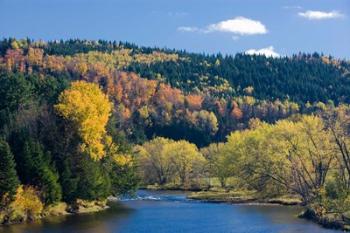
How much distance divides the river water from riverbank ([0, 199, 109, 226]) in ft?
6.79

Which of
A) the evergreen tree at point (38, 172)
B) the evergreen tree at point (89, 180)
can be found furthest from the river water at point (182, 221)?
the evergreen tree at point (38, 172)

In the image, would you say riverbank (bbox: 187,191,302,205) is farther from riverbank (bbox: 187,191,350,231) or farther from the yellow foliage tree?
the yellow foliage tree

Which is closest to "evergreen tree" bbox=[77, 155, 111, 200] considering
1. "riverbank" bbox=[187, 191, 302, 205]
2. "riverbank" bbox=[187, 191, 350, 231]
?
"riverbank" bbox=[187, 191, 350, 231]

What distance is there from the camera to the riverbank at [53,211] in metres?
67.7

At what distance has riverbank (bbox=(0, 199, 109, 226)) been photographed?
222 feet

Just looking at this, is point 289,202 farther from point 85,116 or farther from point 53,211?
point 53,211

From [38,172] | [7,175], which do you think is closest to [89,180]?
[38,172]

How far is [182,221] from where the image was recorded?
6894 cm

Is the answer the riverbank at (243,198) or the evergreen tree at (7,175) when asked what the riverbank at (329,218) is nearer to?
the riverbank at (243,198)

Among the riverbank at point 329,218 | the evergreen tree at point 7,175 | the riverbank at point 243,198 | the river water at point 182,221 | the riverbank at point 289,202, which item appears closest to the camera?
the riverbank at point 329,218

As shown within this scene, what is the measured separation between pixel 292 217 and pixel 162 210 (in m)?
18.5

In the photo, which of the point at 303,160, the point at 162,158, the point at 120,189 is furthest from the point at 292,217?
the point at 162,158

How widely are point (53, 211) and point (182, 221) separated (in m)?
18.1

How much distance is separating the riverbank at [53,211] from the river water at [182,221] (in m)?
2.07
